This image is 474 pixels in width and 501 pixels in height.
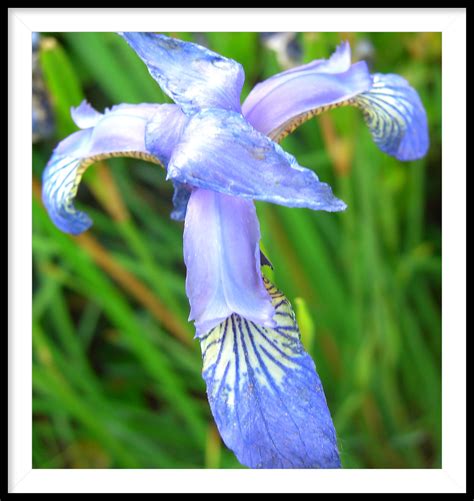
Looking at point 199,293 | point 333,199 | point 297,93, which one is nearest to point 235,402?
point 199,293

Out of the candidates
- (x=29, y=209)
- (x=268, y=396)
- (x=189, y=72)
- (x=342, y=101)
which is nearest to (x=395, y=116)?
(x=342, y=101)

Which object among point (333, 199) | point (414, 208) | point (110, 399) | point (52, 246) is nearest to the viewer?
point (333, 199)

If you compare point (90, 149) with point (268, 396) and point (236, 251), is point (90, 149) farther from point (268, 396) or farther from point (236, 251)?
point (268, 396)

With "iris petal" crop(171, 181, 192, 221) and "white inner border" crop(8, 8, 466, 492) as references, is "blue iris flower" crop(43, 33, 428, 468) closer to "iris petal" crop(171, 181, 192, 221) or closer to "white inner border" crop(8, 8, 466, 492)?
"iris petal" crop(171, 181, 192, 221)

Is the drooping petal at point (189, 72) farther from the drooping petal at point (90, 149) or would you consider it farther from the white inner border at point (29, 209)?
the white inner border at point (29, 209)

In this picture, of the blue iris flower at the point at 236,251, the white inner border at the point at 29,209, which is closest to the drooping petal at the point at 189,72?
the blue iris flower at the point at 236,251

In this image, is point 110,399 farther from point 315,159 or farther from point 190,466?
point 315,159
